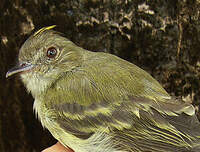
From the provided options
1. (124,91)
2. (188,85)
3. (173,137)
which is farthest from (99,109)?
(188,85)

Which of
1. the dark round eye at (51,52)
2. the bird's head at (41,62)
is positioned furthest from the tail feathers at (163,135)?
the dark round eye at (51,52)

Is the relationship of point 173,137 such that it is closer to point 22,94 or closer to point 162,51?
point 162,51

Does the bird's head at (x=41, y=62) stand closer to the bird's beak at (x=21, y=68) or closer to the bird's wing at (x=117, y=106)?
the bird's beak at (x=21, y=68)

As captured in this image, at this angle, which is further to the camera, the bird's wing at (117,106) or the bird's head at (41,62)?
the bird's head at (41,62)

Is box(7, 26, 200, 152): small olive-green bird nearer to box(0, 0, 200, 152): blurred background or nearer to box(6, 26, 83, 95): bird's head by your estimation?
box(6, 26, 83, 95): bird's head

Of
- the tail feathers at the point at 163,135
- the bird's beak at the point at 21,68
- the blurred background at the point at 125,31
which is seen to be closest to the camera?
the tail feathers at the point at 163,135

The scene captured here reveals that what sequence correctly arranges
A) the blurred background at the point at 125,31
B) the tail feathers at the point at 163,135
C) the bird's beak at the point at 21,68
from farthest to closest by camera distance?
the blurred background at the point at 125,31 < the bird's beak at the point at 21,68 < the tail feathers at the point at 163,135

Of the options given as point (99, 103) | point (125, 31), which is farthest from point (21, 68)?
point (125, 31)

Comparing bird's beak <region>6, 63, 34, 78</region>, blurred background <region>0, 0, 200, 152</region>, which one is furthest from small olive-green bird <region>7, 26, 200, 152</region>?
blurred background <region>0, 0, 200, 152</region>

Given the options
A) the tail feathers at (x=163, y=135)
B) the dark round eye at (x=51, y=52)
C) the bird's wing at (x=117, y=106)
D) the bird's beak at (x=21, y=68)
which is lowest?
the tail feathers at (x=163, y=135)
